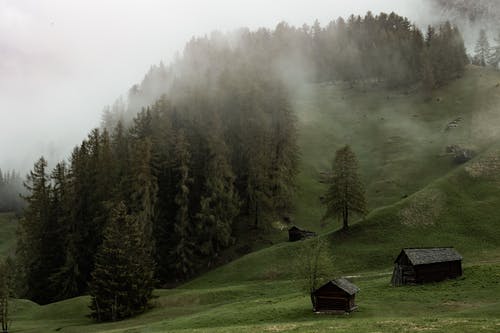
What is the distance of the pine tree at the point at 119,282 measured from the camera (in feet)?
180

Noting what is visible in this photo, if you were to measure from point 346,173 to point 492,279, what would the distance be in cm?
2956

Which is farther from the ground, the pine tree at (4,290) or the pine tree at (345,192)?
the pine tree at (345,192)

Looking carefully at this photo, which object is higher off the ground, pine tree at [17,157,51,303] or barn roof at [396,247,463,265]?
pine tree at [17,157,51,303]

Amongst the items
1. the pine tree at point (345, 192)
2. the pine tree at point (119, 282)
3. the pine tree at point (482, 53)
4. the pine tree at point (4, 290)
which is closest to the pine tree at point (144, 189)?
the pine tree at point (119, 282)

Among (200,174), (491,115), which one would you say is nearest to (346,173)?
(200,174)

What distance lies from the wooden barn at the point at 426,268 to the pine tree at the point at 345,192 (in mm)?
20871

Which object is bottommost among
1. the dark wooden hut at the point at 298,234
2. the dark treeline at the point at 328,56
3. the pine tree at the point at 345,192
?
the dark wooden hut at the point at 298,234

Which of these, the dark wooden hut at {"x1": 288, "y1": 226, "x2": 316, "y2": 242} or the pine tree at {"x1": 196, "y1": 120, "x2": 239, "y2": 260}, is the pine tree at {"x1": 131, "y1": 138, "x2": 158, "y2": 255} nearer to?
the pine tree at {"x1": 196, "y1": 120, "x2": 239, "y2": 260}

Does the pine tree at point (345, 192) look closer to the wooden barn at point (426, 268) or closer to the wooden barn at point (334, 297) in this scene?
the wooden barn at point (426, 268)

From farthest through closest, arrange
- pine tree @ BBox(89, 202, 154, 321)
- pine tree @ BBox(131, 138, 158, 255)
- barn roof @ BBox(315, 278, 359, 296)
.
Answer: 1. pine tree @ BBox(131, 138, 158, 255)
2. pine tree @ BBox(89, 202, 154, 321)
3. barn roof @ BBox(315, 278, 359, 296)

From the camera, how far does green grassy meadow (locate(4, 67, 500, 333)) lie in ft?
131

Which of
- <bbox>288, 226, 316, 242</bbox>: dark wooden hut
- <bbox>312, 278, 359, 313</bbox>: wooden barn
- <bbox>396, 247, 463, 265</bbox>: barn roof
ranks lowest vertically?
<bbox>312, 278, 359, 313</bbox>: wooden barn

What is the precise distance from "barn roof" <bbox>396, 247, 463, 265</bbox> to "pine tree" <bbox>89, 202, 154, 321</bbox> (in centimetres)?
3191

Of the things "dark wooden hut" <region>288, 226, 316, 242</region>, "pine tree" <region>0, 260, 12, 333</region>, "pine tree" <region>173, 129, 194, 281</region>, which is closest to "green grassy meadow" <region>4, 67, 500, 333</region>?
"dark wooden hut" <region>288, 226, 316, 242</region>
